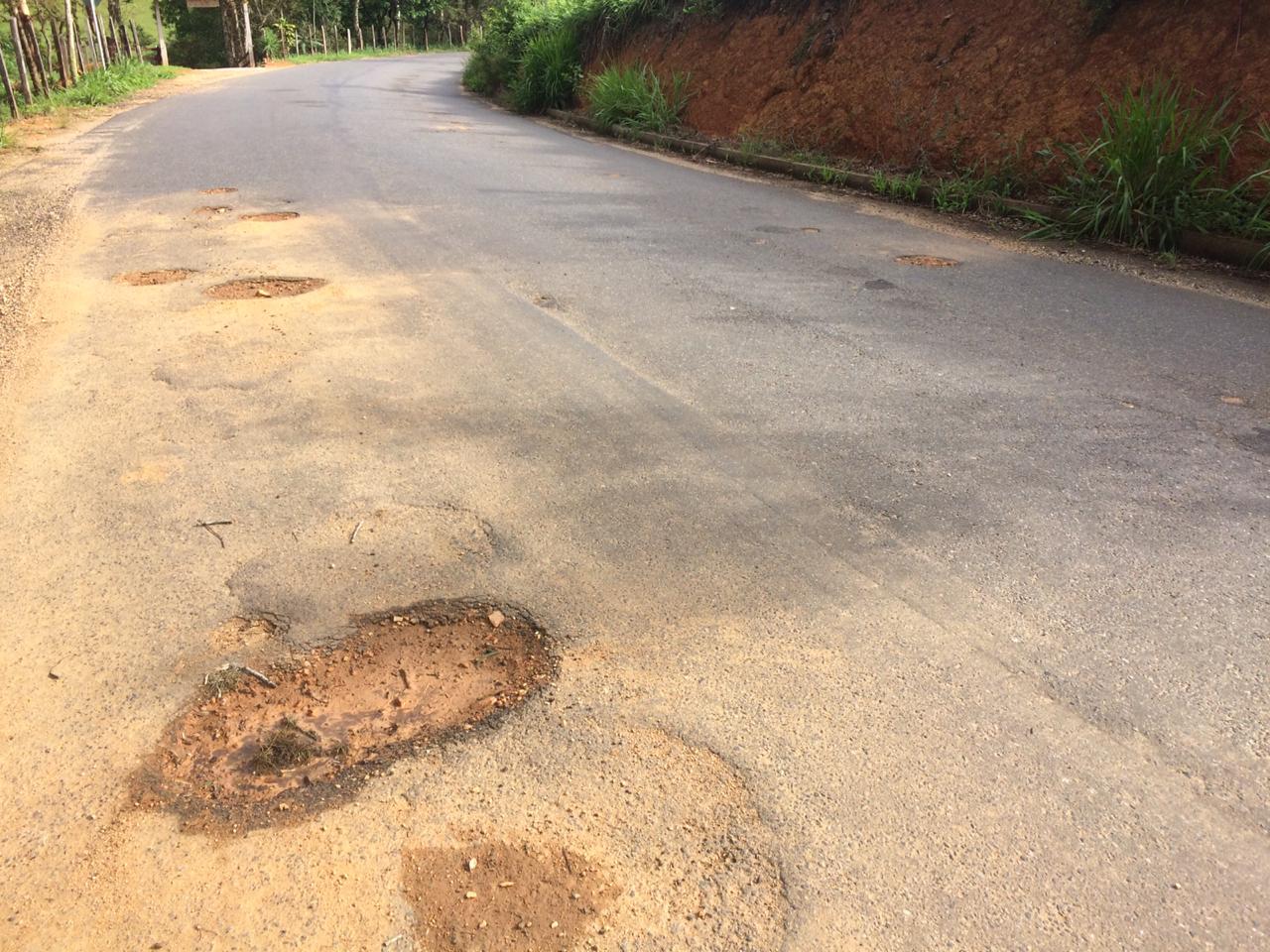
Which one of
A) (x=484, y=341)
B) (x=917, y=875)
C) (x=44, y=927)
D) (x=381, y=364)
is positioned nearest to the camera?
(x=44, y=927)

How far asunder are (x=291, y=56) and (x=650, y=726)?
47.1 m

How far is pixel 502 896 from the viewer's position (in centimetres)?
206

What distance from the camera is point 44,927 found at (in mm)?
1985

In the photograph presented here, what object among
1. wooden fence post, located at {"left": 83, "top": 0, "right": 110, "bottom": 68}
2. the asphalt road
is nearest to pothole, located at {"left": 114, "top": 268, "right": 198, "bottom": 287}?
the asphalt road

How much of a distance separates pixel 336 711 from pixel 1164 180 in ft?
27.6

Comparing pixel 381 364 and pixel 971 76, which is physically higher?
pixel 971 76

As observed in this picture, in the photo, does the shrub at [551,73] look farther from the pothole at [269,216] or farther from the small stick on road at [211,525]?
the small stick on road at [211,525]

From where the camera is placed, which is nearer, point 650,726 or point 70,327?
point 650,726

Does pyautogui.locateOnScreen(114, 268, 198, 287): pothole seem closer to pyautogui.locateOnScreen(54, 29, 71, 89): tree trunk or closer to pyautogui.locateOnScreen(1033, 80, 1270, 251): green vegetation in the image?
pyautogui.locateOnScreen(1033, 80, 1270, 251): green vegetation

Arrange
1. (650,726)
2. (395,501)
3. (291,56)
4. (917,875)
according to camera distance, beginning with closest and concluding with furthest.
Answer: (917,875)
(650,726)
(395,501)
(291,56)

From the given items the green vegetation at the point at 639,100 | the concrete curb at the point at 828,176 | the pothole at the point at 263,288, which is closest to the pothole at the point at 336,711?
the pothole at the point at 263,288

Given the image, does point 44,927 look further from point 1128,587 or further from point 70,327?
point 70,327

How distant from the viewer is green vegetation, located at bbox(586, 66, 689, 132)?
15336mm

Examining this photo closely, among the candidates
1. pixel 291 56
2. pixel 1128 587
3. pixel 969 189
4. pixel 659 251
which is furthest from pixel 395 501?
pixel 291 56
